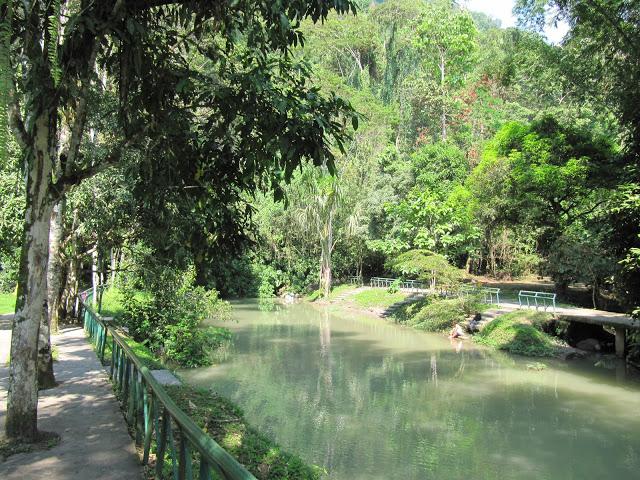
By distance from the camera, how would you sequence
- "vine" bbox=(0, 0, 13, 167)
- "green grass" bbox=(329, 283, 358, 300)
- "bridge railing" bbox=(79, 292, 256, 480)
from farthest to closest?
"green grass" bbox=(329, 283, 358, 300) → "bridge railing" bbox=(79, 292, 256, 480) → "vine" bbox=(0, 0, 13, 167)

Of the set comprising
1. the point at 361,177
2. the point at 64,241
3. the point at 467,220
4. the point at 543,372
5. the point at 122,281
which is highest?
the point at 361,177

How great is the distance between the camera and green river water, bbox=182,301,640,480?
9.08 m

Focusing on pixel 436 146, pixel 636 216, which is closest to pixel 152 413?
pixel 636 216

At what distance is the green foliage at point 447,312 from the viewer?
23.3 meters

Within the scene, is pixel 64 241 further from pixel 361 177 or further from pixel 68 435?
pixel 361 177

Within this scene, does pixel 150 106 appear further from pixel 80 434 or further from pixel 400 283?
pixel 400 283

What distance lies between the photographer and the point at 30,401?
4.80 meters

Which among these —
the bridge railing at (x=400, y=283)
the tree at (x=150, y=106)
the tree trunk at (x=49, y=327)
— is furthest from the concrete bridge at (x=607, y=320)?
the tree trunk at (x=49, y=327)

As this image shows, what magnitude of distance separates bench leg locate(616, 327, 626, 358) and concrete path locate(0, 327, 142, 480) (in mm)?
16317

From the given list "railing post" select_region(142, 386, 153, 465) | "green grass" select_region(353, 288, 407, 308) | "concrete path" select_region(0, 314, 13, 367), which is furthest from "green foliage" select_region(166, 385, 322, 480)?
"green grass" select_region(353, 288, 407, 308)

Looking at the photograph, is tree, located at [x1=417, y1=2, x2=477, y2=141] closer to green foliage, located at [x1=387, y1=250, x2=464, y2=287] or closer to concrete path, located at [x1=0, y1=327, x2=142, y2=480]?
green foliage, located at [x1=387, y1=250, x2=464, y2=287]

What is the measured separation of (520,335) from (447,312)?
186 inches

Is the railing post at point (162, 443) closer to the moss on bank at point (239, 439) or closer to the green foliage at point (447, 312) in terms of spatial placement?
the moss on bank at point (239, 439)

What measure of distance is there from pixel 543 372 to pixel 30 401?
1498 centimetres
